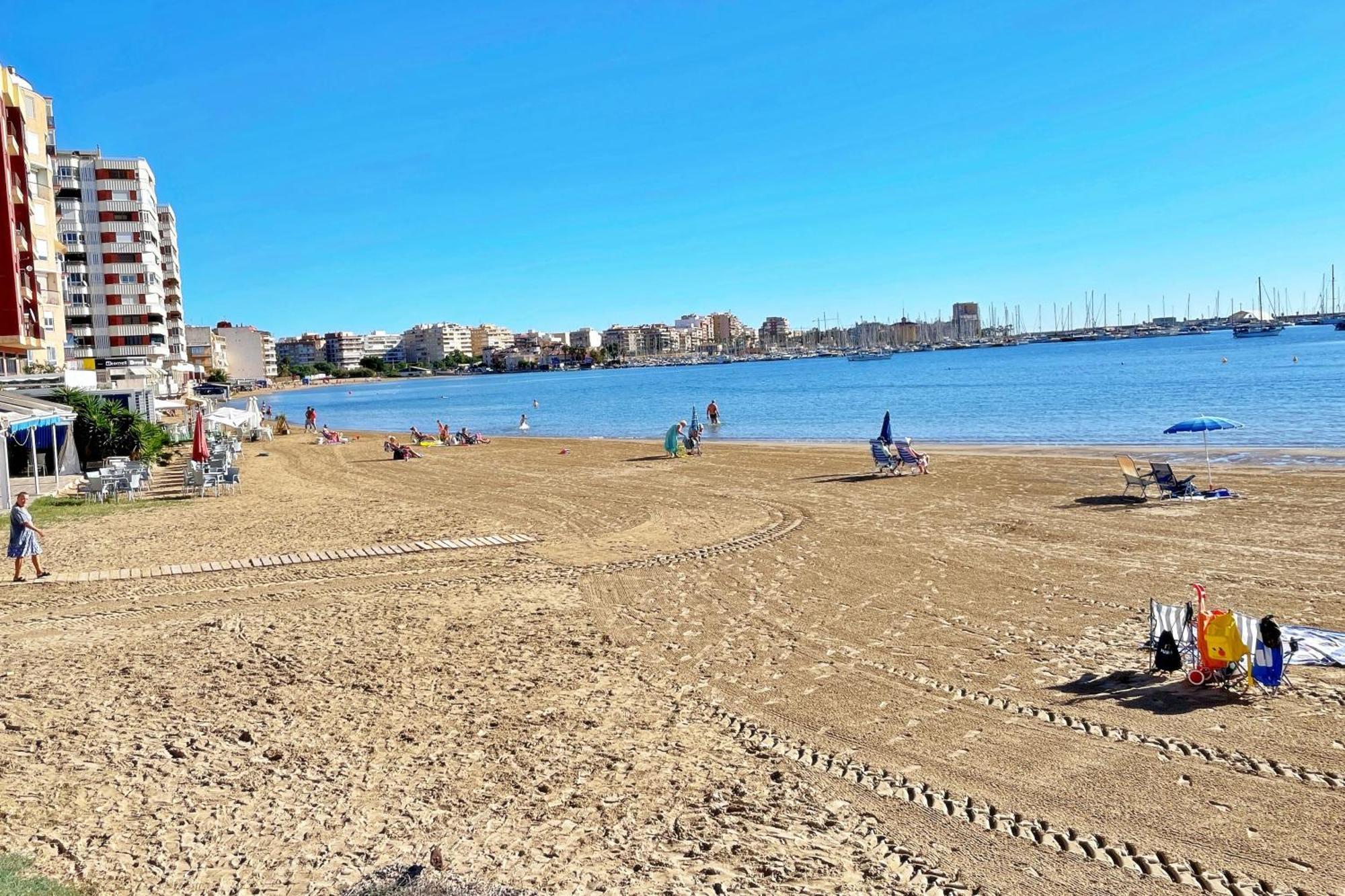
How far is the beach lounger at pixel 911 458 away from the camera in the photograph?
2227 cm

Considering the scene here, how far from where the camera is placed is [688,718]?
760 cm

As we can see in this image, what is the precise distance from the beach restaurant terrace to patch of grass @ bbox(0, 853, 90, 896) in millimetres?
15708

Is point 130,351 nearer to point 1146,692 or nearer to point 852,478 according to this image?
point 852,478

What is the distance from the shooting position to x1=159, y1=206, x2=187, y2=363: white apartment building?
8525cm

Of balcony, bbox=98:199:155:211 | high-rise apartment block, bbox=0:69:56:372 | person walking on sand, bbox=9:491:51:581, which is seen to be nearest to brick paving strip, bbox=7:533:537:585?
person walking on sand, bbox=9:491:51:581

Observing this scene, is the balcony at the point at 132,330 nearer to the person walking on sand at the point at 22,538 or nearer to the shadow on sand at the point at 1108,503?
the person walking on sand at the point at 22,538

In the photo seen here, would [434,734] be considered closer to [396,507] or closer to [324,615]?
[324,615]

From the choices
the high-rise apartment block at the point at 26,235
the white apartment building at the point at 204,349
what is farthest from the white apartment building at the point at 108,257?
the white apartment building at the point at 204,349

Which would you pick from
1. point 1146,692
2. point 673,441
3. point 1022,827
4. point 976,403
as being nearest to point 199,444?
point 673,441

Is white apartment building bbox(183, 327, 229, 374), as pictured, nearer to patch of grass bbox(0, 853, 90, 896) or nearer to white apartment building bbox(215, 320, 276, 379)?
white apartment building bbox(215, 320, 276, 379)

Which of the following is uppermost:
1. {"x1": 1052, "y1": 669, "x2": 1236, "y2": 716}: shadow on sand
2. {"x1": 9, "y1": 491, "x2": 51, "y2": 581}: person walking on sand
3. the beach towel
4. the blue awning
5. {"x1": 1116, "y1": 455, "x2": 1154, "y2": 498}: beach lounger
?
the blue awning

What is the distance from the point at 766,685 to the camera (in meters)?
8.30

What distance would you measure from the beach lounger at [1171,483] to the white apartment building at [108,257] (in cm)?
7110

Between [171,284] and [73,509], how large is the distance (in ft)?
253
